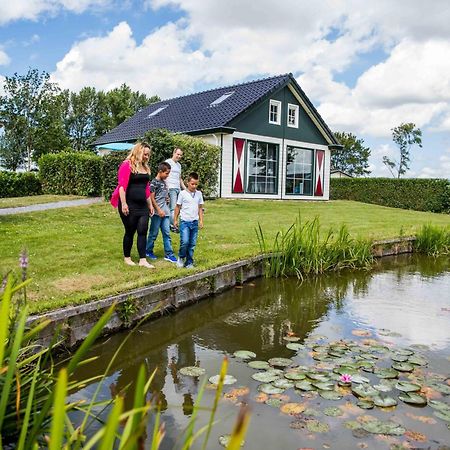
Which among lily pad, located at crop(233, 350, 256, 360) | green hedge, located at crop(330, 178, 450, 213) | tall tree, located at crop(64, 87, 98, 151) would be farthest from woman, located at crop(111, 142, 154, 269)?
tall tree, located at crop(64, 87, 98, 151)

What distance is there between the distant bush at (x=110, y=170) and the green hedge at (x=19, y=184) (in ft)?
21.8

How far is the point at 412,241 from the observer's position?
37.0ft

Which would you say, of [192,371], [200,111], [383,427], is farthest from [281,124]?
[383,427]

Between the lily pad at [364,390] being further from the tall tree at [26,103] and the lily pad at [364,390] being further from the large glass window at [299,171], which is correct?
the tall tree at [26,103]

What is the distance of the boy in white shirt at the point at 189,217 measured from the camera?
21.0ft

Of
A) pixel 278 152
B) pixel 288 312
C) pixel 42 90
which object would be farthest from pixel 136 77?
pixel 288 312

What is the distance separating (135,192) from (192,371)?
2869 millimetres

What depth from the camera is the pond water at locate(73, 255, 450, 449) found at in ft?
9.89

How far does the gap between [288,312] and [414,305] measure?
70.9 inches

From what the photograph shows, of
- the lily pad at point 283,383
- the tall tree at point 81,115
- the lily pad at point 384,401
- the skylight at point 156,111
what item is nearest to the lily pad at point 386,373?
the lily pad at point 384,401

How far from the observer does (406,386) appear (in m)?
3.63

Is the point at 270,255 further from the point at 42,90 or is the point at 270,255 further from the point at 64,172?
the point at 42,90

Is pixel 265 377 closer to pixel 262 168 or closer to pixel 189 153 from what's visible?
pixel 189 153

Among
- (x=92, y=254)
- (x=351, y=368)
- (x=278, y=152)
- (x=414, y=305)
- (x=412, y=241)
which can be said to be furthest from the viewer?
(x=278, y=152)
